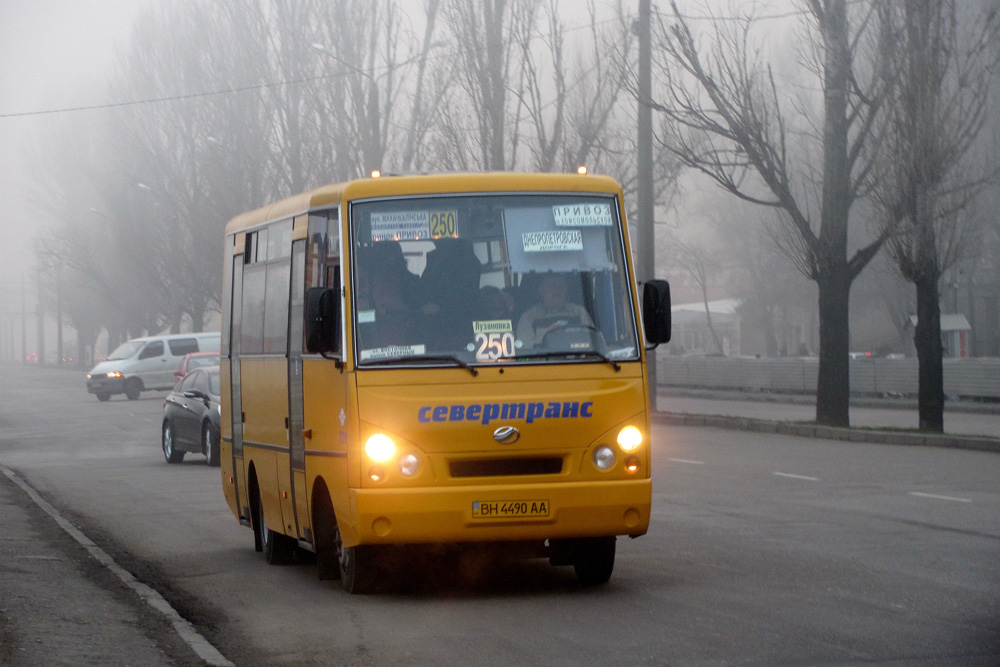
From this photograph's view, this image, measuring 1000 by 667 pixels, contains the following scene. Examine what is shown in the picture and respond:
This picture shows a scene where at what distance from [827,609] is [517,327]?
2264 millimetres

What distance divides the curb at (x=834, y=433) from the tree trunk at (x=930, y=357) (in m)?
0.99

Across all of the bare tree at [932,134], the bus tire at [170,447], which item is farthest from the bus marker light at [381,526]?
the bare tree at [932,134]

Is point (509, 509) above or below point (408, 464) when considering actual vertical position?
below

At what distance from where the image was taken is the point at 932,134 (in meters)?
21.9

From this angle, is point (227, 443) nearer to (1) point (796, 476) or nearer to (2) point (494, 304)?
(2) point (494, 304)

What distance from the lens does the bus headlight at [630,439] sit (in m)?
8.12

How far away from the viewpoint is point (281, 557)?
10.4m

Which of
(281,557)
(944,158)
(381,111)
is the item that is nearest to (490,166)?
(381,111)

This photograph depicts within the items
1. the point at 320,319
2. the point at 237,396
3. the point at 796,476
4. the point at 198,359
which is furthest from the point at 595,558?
the point at 198,359

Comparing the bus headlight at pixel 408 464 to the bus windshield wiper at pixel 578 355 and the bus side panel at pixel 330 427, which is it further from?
the bus windshield wiper at pixel 578 355

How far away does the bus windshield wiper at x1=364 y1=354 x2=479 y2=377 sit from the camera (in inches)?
316

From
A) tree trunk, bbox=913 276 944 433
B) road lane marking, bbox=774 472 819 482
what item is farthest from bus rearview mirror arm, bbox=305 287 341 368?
tree trunk, bbox=913 276 944 433

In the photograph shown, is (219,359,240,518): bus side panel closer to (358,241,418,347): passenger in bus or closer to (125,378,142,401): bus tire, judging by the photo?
(358,241,418,347): passenger in bus

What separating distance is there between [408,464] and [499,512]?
1.84ft
